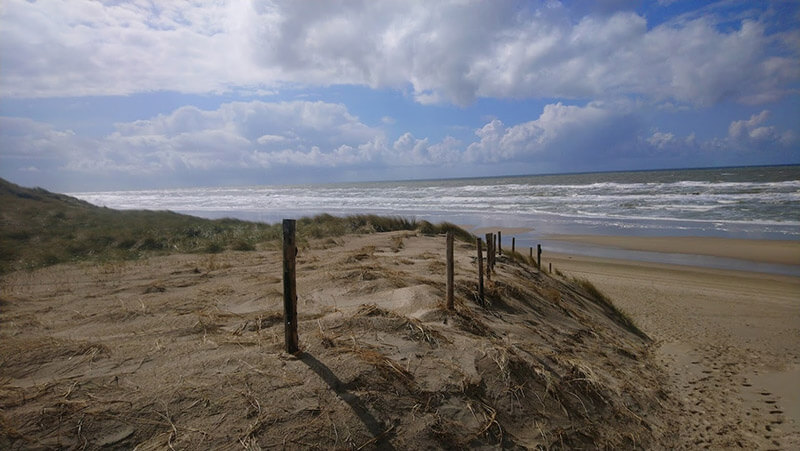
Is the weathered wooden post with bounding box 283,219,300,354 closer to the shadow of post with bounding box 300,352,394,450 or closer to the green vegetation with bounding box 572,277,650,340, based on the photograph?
the shadow of post with bounding box 300,352,394,450

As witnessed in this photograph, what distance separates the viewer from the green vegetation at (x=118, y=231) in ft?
40.1

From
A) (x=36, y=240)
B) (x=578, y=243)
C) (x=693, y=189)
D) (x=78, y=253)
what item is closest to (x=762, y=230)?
(x=578, y=243)

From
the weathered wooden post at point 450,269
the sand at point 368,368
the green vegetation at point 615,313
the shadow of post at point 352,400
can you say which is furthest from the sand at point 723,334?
the shadow of post at point 352,400

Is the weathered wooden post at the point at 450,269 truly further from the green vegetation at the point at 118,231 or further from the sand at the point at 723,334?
the green vegetation at the point at 118,231

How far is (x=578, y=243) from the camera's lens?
2016cm

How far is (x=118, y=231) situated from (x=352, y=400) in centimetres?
1476

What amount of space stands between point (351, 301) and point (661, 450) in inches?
166

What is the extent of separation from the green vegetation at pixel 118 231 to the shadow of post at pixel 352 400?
1013cm

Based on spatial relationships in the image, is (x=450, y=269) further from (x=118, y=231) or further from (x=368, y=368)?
(x=118, y=231)

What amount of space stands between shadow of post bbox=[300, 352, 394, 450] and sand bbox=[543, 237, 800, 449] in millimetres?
3510

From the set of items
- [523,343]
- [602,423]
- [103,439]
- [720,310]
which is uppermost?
[103,439]

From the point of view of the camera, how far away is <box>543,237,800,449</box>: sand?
5270mm

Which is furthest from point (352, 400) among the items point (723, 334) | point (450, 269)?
point (723, 334)

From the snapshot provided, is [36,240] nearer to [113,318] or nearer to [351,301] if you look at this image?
[113,318]
